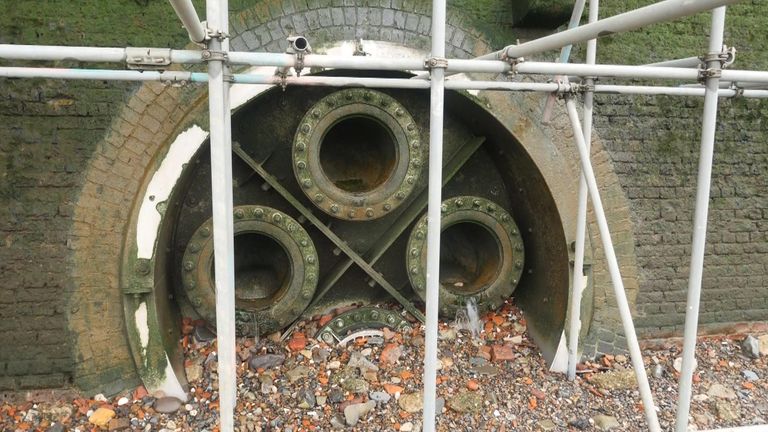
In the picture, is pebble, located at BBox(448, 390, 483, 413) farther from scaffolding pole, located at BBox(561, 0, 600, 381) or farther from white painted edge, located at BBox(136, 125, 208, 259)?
white painted edge, located at BBox(136, 125, 208, 259)

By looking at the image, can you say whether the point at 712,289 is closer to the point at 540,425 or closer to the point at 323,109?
the point at 540,425

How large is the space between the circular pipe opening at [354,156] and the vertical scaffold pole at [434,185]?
82.5 inches

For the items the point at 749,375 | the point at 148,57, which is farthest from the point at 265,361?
the point at 749,375

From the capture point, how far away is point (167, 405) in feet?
10.9

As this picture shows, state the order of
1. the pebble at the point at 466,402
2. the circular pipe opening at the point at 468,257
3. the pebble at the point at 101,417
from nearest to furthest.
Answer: the pebble at the point at 101,417 < the pebble at the point at 466,402 < the circular pipe opening at the point at 468,257

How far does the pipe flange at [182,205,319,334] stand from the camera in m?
3.74

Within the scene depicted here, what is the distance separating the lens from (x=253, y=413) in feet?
10.8

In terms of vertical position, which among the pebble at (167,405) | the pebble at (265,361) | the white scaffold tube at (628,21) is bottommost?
the pebble at (167,405)

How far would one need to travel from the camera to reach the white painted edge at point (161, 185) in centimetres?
322

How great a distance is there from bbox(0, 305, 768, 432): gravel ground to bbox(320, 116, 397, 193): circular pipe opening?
1295 mm

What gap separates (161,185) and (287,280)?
1.33 metres

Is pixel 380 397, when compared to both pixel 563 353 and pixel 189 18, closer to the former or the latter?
pixel 563 353

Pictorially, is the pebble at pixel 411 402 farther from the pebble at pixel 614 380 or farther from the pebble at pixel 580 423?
the pebble at pixel 614 380

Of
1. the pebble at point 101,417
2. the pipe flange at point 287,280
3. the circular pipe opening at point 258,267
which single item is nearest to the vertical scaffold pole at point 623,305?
the pipe flange at point 287,280
